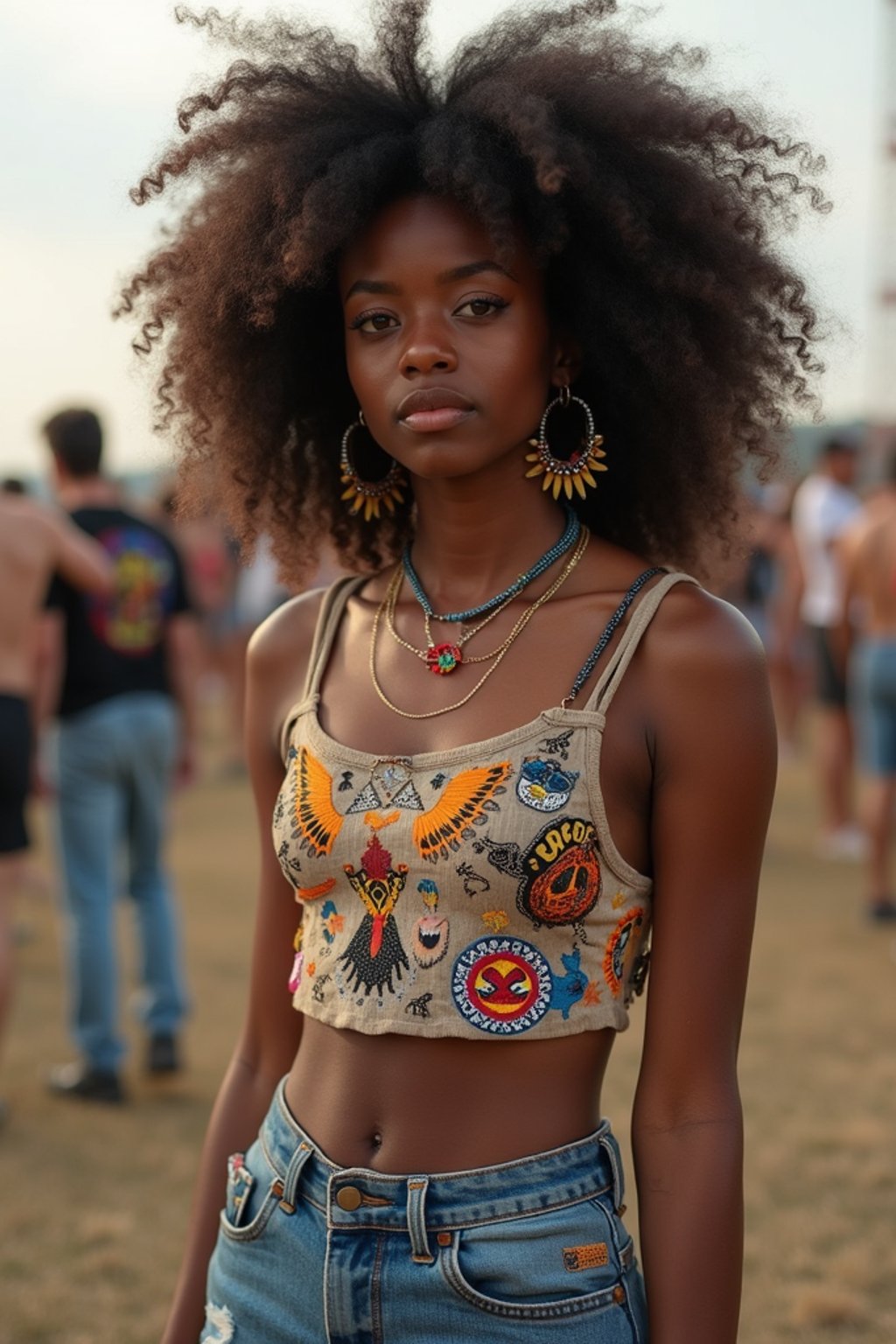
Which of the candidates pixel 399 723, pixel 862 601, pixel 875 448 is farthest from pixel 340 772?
pixel 875 448

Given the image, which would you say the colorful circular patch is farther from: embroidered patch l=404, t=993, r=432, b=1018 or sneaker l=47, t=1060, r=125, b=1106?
sneaker l=47, t=1060, r=125, b=1106

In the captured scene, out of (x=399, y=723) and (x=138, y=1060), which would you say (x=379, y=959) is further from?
(x=138, y=1060)

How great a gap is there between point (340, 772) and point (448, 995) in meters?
0.33

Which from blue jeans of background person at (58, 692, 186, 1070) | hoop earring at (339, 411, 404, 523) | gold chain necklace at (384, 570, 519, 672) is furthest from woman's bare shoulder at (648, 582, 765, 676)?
blue jeans of background person at (58, 692, 186, 1070)

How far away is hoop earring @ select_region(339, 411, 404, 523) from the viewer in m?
2.47

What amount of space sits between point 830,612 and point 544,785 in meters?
8.15

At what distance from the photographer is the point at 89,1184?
508 cm

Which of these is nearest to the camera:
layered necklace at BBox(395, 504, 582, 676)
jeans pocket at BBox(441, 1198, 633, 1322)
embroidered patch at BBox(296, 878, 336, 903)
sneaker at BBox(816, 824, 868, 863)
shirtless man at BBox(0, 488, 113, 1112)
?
jeans pocket at BBox(441, 1198, 633, 1322)

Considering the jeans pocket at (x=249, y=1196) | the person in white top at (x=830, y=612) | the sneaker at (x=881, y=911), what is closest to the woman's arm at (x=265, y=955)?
the jeans pocket at (x=249, y=1196)

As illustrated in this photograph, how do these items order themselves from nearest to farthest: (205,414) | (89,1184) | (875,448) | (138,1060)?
(205,414) < (89,1184) < (138,1060) < (875,448)

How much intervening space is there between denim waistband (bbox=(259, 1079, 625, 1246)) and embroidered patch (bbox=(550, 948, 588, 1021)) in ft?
0.58

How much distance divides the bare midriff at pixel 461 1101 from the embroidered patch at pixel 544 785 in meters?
0.29

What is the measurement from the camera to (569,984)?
1.97 metres

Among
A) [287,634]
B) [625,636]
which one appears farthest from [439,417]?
[287,634]
